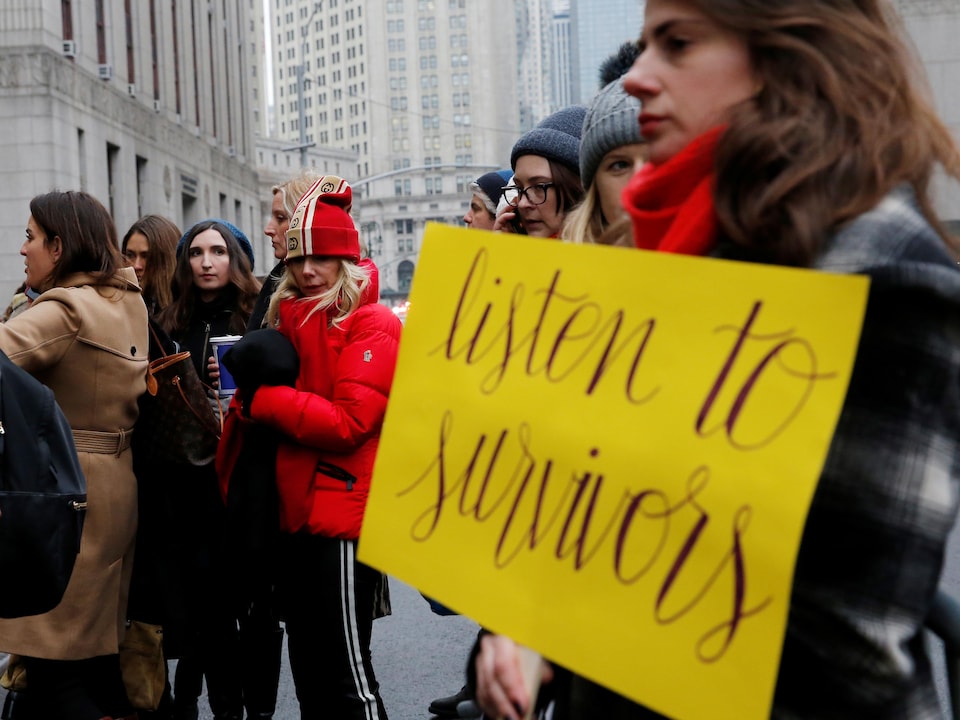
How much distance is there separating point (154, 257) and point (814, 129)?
503 cm

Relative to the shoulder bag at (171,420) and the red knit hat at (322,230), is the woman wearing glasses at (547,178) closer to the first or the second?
the red knit hat at (322,230)

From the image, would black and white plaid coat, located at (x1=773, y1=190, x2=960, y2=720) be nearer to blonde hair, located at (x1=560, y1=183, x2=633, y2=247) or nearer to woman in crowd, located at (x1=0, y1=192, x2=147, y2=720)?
blonde hair, located at (x1=560, y1=183, x2=633, y2=247)

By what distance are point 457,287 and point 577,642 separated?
54 cm

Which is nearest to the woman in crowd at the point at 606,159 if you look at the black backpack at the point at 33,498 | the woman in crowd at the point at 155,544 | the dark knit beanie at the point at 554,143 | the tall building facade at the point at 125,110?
the dark knit beanie at the point at 554,143

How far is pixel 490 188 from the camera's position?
16.2 ft

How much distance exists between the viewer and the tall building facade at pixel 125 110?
25.9 metres

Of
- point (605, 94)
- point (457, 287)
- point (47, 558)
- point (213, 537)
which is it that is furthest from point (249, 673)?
point (457, 287)

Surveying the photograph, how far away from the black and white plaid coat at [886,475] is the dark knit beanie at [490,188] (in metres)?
3.64

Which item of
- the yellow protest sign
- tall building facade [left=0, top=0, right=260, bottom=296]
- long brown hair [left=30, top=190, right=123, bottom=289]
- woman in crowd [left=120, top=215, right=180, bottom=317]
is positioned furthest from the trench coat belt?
tall building facade [left=0, top=0, right=260, bottom=296]

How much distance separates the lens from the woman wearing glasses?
3.67 m

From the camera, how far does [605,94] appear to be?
2.82 meters

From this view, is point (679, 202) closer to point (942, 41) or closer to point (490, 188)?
point (490, 188)

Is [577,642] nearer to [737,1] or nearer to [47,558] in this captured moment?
[737,1]

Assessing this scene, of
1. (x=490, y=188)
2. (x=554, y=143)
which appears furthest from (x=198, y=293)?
(x=554, y=143)
